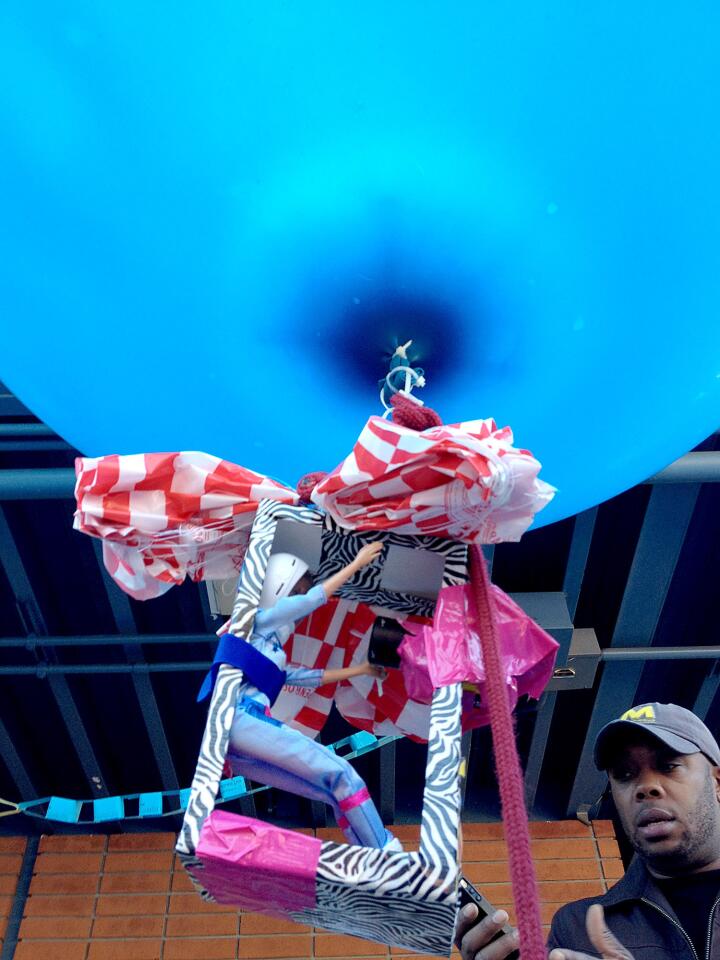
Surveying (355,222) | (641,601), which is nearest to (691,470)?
(641,601)

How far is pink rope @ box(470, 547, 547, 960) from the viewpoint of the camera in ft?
4.01

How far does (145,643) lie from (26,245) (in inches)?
87.1

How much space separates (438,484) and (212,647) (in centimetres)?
232

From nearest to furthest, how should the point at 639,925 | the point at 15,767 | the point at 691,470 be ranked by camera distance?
the point at 639,925, the point at 691,470, the point at 15,767

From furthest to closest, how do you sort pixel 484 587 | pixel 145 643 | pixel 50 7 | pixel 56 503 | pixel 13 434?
1. pixel 145 643
2. pixel 56 503
3. pixel 13 434
4. pixel 484 587
5. pixel 50 7

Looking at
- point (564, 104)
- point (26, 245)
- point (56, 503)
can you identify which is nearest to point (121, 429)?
point (26, 245)

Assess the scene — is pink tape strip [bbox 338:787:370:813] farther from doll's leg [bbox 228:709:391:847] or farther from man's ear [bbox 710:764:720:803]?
man's ear [bbox 710:764:720:803]

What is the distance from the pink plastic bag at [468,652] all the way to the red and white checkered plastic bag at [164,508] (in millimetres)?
356

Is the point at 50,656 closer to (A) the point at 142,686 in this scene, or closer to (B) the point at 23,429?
(A) the point at 142,686

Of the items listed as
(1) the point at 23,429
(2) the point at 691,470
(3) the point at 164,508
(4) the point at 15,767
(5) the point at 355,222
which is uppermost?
(5) the point at 355,222

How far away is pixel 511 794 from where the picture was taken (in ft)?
4.39

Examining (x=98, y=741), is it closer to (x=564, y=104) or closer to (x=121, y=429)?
(x=121, y=429)

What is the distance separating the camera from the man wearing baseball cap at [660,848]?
180 cm

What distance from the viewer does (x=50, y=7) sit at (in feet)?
5.03
